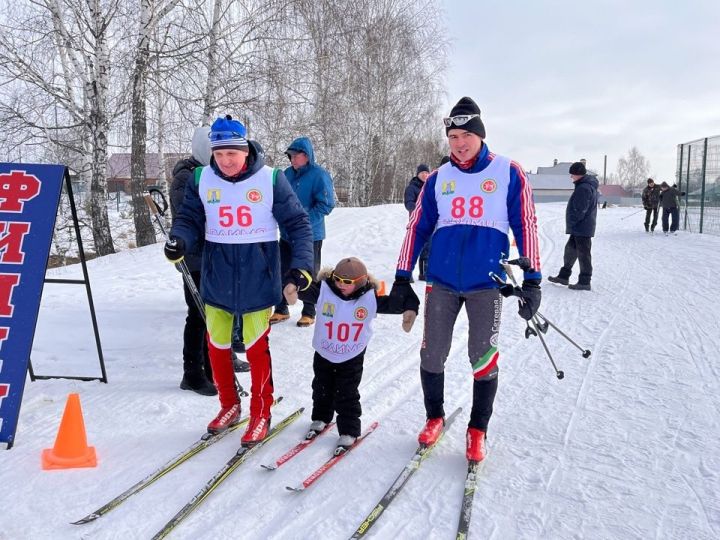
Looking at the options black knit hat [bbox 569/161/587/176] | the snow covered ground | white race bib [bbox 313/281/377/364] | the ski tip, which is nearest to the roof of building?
black knit hat [bbox 569/161/587/176]

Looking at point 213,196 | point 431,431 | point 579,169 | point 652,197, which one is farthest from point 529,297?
point 652,197

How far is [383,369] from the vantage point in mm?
4680

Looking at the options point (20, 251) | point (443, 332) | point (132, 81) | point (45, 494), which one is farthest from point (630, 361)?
point (132, 81)

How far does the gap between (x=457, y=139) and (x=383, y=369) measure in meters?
2.35

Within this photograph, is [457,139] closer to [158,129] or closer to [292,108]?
[292,108]

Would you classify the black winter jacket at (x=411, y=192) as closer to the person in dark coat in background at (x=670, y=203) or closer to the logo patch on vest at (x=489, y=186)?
the logo patch on vest at (x=489, y=186)

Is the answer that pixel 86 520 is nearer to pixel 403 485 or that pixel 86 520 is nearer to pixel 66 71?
pixel 403 485

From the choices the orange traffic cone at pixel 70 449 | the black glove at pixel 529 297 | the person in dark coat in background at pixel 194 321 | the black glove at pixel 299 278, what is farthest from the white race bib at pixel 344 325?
the orange traffic cone at pixel 70 449

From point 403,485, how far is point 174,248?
1834 millimetres

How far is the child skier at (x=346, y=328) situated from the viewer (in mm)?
3256

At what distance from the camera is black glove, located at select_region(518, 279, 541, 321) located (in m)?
2.94

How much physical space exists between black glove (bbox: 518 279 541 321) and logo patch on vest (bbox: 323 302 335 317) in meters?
1.11

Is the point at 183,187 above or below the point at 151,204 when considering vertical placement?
above

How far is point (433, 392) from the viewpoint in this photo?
3.27 m
